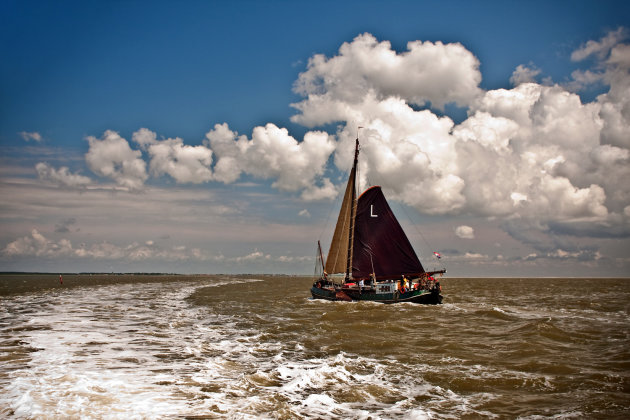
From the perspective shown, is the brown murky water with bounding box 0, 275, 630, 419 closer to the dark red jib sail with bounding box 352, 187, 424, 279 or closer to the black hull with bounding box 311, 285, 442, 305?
the black hull with bounding box 311, 285, 442, 305

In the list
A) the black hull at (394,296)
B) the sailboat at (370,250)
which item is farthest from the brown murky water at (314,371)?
the sailboat at (370,250)

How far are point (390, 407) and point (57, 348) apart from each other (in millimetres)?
16595

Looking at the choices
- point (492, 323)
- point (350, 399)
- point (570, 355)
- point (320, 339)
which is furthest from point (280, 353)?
point (492, 323)

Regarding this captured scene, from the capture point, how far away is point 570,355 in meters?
18.9

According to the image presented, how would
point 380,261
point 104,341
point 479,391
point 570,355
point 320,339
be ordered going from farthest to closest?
1. point 380,261
2. point 320,339
3. point 104,341
4. point 570,355
5. point 479,391

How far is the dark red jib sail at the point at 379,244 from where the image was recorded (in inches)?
2018

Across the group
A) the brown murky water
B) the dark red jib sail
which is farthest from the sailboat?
the brown murky water

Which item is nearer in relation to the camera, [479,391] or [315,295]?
[479,391]

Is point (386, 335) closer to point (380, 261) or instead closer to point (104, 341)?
point (104, 341)

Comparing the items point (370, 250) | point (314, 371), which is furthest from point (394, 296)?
point (314, 371)

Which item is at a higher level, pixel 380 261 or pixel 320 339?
pixel 380 261

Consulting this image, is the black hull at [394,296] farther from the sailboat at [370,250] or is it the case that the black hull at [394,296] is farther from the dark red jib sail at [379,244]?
the dark red jib sail at [379,244]

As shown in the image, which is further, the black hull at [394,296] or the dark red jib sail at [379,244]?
the dark red jib sail at [379,244]

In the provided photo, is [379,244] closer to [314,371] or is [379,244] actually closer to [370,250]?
[370,250]
